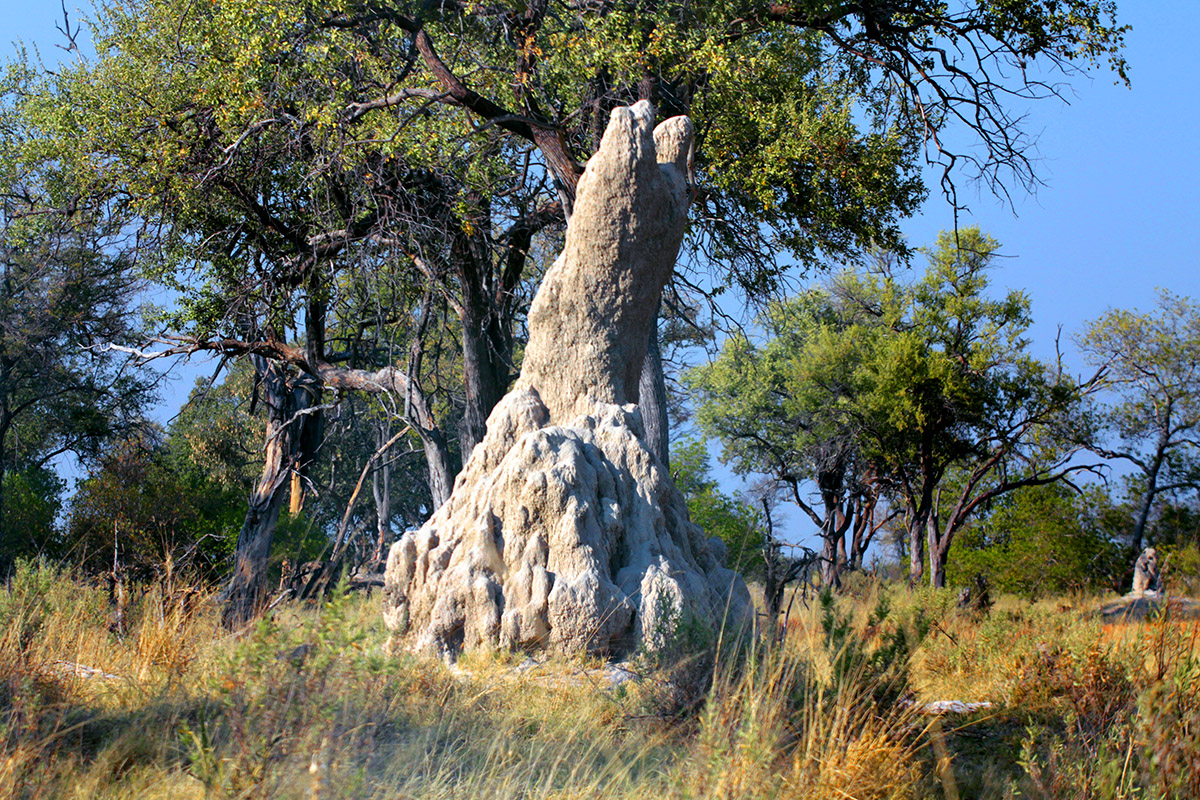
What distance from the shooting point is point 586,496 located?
6945 millimetres

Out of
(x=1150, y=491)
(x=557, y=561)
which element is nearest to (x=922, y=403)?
(x=1150, y=491)

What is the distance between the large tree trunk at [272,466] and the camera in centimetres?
1348

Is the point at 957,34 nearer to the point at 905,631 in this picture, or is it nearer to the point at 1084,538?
the point at 905,631

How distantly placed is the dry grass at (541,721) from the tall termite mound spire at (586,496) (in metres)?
0.41

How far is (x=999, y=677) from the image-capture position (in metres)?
7.94

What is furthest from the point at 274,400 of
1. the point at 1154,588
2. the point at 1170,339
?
the point at 1170,339

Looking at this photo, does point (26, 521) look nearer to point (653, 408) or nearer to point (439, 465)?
point (439, 465)

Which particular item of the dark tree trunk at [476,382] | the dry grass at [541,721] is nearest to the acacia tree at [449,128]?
the dark tree trunk at [476,382]

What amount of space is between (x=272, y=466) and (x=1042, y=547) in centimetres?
1880

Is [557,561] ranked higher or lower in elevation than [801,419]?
lower

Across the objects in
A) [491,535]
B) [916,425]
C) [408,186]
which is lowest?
[491,535]

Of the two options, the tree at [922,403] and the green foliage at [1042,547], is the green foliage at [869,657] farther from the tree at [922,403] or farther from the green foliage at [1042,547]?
the green foliage at [1042,547]

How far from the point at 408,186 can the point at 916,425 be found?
12.8 metres

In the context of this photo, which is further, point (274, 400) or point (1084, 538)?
point (1084, 538)
